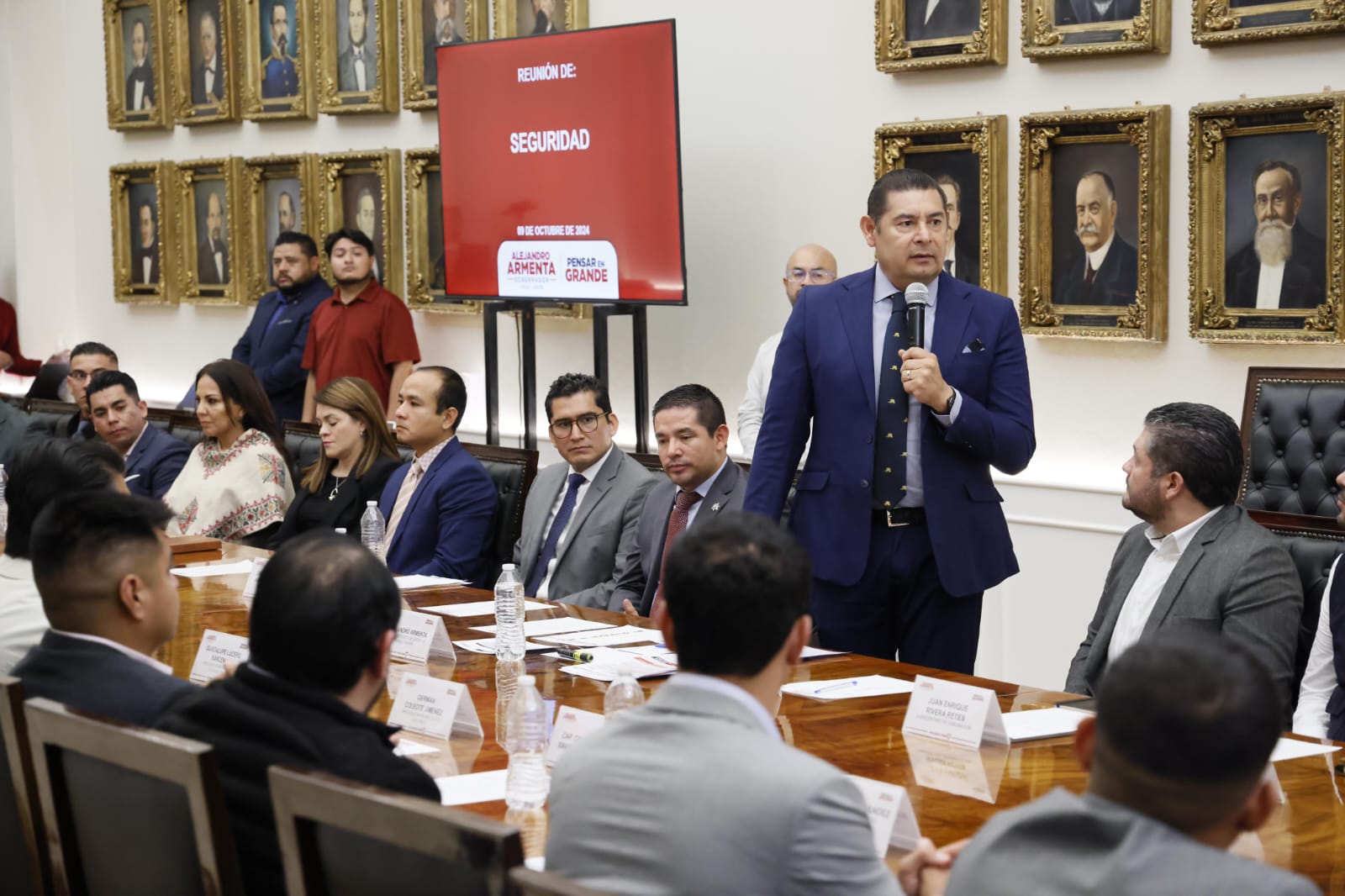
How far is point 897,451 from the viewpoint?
408 cm

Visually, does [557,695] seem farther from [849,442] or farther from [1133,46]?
[1133,46]

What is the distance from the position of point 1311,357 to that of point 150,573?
13.9ft

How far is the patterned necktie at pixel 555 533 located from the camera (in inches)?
211

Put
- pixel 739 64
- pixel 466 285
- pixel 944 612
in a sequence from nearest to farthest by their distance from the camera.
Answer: pixel 944 612, pixel 739 64, pixel 466 285

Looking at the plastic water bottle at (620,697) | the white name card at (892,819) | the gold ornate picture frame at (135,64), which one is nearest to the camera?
the white name card at (892,819)

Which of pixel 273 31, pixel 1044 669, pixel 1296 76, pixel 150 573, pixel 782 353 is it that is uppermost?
pixel 273 31

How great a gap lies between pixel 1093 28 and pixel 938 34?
0.72 metres

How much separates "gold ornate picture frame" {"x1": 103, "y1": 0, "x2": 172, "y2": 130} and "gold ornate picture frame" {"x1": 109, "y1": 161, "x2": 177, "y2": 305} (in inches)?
12.3

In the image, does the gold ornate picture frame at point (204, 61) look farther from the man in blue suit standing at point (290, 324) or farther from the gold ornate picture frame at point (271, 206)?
the man in blue suit standing at point (290, 324)

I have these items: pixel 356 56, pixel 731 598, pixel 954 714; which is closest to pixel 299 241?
pixel 356 56

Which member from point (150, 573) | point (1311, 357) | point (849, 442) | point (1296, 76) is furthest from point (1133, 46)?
point (150, 573)

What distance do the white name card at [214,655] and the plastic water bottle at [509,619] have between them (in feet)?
1.90

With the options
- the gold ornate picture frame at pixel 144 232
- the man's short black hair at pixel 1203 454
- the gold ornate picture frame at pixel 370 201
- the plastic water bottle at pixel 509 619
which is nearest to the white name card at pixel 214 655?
the plastic water bottle at pixel 509 619

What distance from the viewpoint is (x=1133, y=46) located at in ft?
19.3
